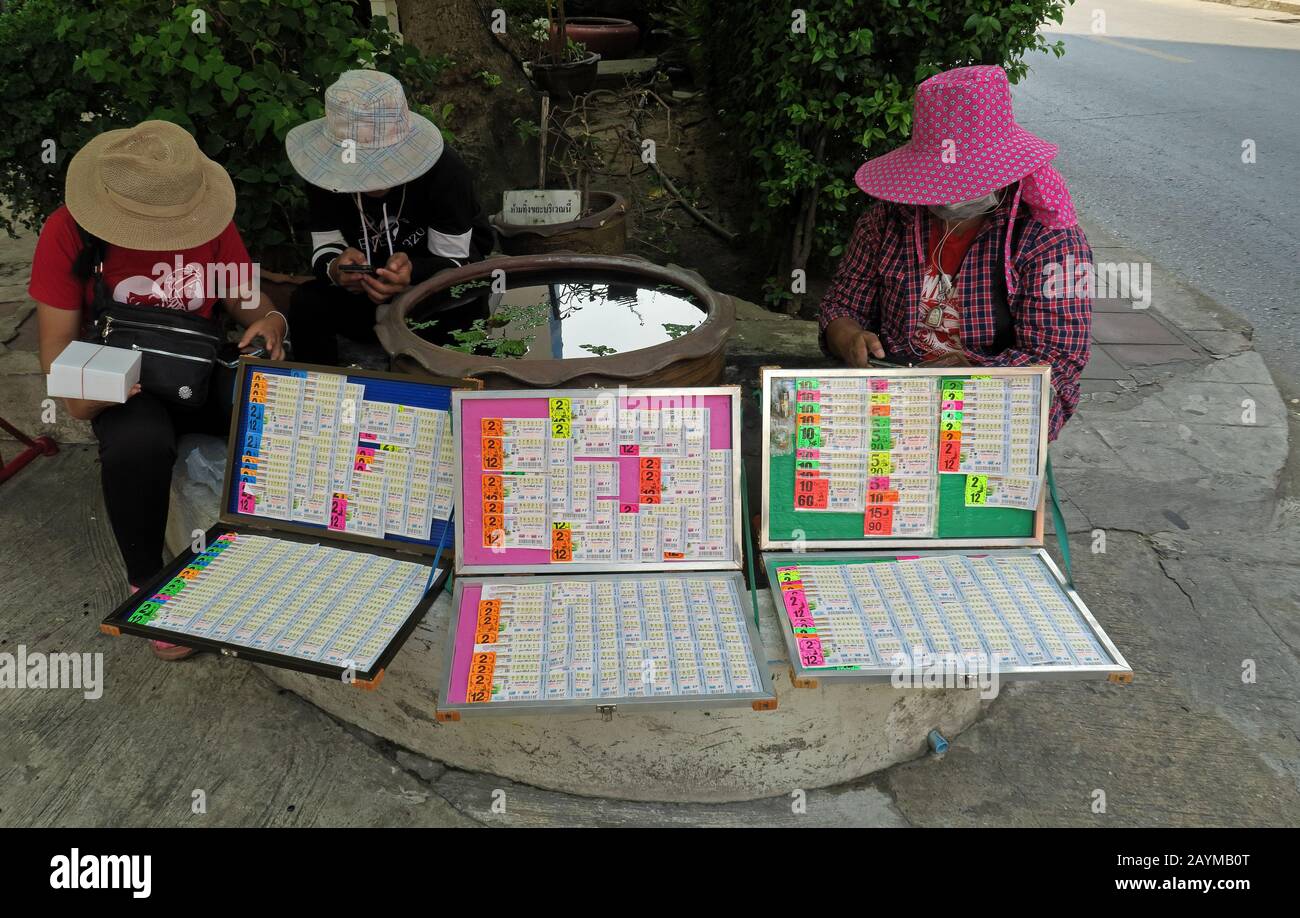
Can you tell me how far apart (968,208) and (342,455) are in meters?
1.93

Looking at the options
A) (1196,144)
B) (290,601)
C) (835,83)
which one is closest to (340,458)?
(290,601)

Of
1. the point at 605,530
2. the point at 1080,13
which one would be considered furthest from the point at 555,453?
the point at 1080,13

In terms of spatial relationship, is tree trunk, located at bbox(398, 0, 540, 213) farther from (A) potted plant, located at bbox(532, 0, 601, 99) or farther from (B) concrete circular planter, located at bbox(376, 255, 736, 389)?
(B) concrete circular planter, located at bbox(376, 255, 736, 389)

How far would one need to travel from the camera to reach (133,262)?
2947mm

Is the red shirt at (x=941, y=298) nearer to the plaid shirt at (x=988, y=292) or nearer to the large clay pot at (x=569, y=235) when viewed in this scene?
the plaid shirt at (x=988, y=292)

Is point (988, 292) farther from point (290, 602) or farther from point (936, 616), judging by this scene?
point (290, 602)

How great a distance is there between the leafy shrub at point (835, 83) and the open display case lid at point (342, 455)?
9.98ft

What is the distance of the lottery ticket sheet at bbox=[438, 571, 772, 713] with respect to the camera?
83.0 inches

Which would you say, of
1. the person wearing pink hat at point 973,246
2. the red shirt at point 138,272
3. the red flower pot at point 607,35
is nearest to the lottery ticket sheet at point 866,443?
the person wearing pink hat at point 973,246

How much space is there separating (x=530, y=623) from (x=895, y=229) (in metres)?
1.70

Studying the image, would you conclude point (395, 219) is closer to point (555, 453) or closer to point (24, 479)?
point (555, 453)

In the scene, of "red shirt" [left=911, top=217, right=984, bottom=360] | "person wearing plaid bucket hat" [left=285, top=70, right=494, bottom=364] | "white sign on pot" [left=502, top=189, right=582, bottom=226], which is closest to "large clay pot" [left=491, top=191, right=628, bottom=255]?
"white sign on pot" [left=502, top=189, right=582, bottom=226]

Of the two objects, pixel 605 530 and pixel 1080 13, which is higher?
pixel 1080 13

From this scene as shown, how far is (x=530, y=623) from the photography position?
2.31 meters
